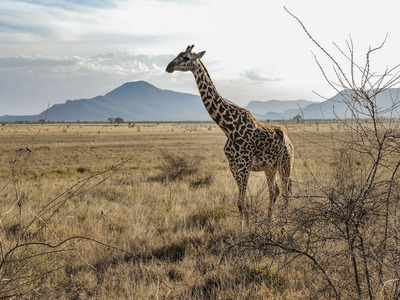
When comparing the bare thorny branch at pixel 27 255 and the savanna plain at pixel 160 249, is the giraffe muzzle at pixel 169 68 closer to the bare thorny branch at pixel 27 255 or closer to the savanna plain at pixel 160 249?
the bare thorny branch at pixel 27 255

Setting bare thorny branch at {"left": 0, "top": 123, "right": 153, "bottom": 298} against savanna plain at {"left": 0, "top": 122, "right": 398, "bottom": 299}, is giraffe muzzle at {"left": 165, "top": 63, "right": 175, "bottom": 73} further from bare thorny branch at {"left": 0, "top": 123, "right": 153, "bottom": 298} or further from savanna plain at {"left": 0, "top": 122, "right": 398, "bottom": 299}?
savanna plain at {"left": 0, "top": 122, "right": 398, "bottom": 299}

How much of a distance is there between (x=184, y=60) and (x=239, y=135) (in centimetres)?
180

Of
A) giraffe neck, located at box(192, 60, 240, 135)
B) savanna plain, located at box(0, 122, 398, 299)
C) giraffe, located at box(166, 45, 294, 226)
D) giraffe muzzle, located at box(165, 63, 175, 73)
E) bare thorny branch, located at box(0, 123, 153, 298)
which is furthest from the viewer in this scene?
giraffe neck, located at box(192, 60, 240, 135)

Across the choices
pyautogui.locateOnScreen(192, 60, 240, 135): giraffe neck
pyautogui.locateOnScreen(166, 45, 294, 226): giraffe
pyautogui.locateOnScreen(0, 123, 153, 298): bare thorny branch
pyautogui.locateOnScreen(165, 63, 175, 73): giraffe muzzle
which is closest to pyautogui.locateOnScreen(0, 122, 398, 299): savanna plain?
pyautogui.locateOnScreen(0, 123, 153, 298): bare thorny branch

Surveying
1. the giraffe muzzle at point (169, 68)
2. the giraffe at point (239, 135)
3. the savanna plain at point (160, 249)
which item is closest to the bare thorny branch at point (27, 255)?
the savanna plain at point (160, 249)

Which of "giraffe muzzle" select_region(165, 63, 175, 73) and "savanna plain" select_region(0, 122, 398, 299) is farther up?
"giraffe muzzle" select_region(165, 63, 175, 73)

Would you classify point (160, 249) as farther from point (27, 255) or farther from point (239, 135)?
point (239, 135)

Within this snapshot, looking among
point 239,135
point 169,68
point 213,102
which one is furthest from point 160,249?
point 169,68

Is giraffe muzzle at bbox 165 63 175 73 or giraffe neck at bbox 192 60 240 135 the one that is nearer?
giraffe muzzle at bbox 165 63 175 73

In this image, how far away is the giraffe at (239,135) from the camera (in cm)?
618

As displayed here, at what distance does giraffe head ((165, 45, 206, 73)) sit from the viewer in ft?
19.8

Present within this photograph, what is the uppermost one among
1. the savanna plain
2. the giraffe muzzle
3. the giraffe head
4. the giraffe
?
the giraffe head

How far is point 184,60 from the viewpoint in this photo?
6141mm

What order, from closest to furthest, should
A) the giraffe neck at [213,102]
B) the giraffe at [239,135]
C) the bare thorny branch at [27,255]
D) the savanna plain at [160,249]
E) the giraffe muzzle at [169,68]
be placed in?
the bare thorny branch at [27,255], the savanna plain at [160,249], the giraffe muzzle at [169,68], the giraffe at [239,135], the giraffe neck at [213,102]
